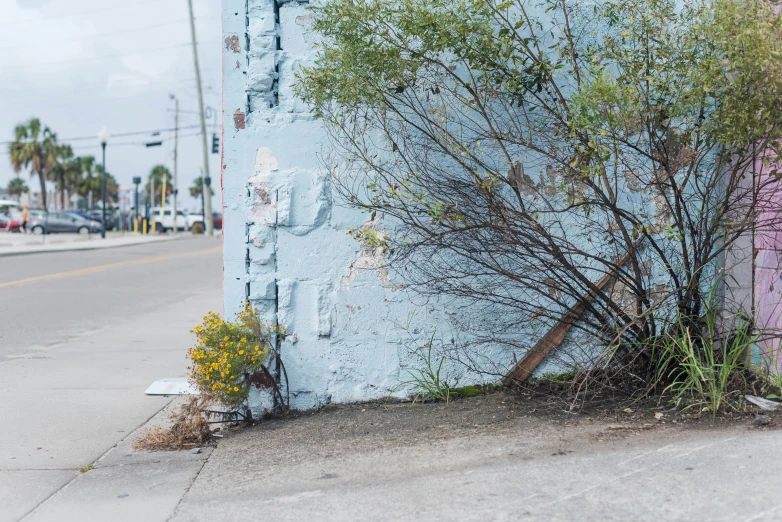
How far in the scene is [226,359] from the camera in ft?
18.0

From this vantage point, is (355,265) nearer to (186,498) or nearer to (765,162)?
(186,498)

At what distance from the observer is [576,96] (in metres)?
4.72

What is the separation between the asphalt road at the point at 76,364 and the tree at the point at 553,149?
2253 millimetres

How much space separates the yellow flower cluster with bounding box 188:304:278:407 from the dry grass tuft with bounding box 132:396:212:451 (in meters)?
0.14

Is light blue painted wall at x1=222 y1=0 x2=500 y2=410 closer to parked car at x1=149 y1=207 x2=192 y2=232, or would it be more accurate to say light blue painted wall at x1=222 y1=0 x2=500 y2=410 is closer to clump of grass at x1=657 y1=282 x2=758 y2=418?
clump of grass at x1=657 y1=282 x2=758 y2=418

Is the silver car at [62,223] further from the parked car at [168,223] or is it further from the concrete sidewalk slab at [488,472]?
the concrete sidewalk slab at [488,472]

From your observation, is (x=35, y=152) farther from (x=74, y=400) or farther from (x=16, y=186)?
(x=74, y=400)

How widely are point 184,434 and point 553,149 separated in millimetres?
2996

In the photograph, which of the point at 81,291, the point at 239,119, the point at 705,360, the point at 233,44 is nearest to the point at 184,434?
the point at 239,119

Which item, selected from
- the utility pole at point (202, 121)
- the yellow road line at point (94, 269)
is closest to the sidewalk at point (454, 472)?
the yellow road line at point (94, 269)

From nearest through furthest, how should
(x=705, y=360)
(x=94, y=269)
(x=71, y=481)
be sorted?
(x=71, y=481), (x=705, y=360), (x=94, y=269)

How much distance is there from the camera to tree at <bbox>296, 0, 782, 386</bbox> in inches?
197

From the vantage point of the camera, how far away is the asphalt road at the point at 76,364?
5223 millimetres

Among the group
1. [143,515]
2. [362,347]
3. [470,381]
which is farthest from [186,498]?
[470,381]
